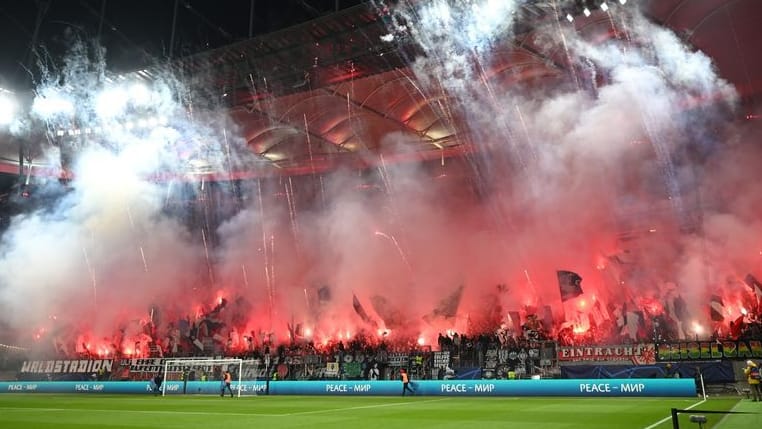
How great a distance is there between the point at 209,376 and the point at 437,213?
1701cm

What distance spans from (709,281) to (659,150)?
22.0 ft

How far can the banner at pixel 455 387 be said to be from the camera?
17.2m

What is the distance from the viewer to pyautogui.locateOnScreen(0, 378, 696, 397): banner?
1717 cm

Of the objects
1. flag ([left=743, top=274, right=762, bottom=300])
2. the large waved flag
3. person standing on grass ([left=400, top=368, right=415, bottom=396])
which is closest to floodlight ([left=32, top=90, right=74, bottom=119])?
person standing on grass ([left=400, top=368, right=415, bottom=396])

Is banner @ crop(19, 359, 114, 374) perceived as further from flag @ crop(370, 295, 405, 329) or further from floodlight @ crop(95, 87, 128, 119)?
flag @ crop(370, 295, 405, 329)

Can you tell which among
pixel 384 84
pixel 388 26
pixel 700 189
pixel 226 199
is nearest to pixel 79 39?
pixel 388 26

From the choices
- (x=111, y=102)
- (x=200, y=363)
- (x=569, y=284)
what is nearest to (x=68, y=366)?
(x=200, y=363)

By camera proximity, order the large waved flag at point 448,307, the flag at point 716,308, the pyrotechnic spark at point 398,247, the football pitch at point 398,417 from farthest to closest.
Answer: the pyrotechnic spark at point 398,247 → the large waved flag at point 448,307 → the flag at point 716,308 → the football pitch at point 398,417

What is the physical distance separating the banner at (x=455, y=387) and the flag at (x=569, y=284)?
40.7 ft

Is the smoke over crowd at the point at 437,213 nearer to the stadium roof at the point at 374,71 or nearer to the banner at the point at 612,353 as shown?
the stadium roof at the point at 374,71

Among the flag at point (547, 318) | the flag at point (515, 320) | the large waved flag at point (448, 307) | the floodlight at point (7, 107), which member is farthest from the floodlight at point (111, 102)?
the flag at point (547, 318)

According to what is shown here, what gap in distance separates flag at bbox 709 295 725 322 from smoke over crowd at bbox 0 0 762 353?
0.08 meters

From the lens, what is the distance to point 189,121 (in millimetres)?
30266

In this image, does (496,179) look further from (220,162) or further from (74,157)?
(74,157)
